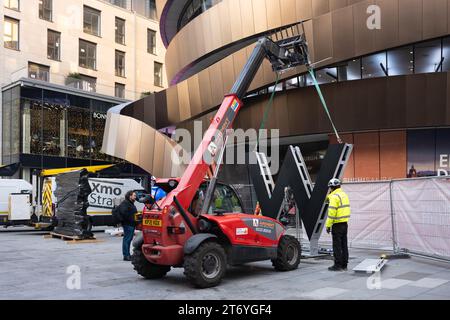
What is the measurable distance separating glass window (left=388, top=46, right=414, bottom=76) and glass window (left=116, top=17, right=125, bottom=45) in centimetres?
3444

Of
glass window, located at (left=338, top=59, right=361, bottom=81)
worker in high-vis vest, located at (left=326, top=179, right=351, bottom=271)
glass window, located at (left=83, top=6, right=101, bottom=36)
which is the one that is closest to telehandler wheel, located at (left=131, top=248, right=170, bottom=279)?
worker in high-vis vest, located at (left=326, top=179, right=351, bottom=271)

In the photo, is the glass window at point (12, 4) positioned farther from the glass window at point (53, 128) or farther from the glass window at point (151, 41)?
the glass window at point (151, 41)

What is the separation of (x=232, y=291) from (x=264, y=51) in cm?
570

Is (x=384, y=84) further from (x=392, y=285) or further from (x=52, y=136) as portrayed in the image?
(x=52, y=136)

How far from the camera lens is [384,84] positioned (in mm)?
21047

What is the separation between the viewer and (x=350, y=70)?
22094 mm

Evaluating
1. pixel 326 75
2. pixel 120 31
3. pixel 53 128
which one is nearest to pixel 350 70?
pixel 326 75

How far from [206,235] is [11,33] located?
37.3 metres

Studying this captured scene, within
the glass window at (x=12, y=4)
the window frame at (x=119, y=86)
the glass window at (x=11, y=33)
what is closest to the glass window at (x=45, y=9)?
the glass window at (x=12, y=4)

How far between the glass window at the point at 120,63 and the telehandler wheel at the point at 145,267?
4176 centimetres

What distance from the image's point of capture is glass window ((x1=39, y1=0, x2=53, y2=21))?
41.5 metres

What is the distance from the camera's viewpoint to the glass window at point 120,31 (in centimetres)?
4928

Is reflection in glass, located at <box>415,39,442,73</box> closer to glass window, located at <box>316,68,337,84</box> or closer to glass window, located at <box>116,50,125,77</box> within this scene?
glass window, located at <box>316,68,337,84</box>
